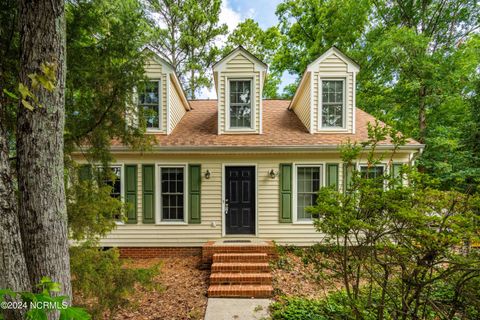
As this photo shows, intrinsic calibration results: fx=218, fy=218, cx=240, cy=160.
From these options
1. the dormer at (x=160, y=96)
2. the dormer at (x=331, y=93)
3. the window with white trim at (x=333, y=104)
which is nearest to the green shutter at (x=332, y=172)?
the dormer at (x=331, y=93)

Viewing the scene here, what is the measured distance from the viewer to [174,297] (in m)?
4.23

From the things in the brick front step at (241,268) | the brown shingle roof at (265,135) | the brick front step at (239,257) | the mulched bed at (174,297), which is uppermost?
the brown shingle roof at (265,135)

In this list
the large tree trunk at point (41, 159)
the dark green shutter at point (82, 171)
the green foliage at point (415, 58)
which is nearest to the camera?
the large tree trunk at point (41, 159)

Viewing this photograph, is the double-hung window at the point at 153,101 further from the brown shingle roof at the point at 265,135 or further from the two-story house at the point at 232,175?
the brown shingle roof at the point at 265,135

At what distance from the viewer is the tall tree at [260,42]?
543 inches

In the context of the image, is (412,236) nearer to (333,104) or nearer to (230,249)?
(230,249)

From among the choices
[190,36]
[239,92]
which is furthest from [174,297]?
[190,36]

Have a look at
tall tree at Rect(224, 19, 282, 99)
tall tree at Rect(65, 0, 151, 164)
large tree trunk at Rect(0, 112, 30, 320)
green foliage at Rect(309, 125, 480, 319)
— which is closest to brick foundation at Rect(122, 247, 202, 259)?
tall tree at Rect(65, 0, 151, 164)

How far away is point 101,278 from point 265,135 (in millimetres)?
4902

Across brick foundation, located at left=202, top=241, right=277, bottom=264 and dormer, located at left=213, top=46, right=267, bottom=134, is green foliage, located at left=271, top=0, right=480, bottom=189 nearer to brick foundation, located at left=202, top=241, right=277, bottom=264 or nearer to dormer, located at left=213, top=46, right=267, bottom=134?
dormer, located at left=213, top=46, right=267, bottom=134

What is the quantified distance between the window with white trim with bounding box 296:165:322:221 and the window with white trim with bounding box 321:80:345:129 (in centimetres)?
141

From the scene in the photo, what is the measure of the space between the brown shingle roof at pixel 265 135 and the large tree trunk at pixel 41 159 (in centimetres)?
345

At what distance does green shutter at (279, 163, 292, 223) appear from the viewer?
606cm

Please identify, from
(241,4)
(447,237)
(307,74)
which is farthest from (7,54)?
(241,4)
